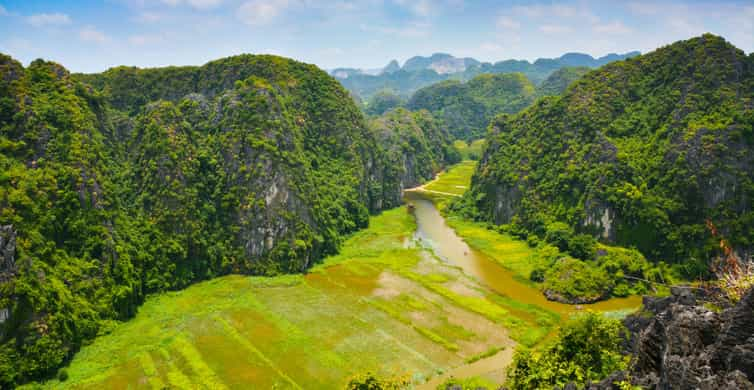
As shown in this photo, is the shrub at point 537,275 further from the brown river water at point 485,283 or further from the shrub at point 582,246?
the shrub at point 582,246

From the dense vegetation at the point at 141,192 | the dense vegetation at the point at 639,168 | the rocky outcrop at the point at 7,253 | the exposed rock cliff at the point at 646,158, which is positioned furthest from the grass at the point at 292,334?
the exposed rock cliff at the point at 646,158

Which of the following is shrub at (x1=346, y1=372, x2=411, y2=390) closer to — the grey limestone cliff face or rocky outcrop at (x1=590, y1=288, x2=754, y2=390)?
rocky outcrop at (x1=590, y1=288, x2=754, y2=390)

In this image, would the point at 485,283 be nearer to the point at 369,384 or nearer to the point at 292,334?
the point at 292,334

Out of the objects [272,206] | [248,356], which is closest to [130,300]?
[248,356]

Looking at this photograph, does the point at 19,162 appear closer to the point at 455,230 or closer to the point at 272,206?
the point at 272,206

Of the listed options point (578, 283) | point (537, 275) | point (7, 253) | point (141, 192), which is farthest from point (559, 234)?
point (7, 253)
